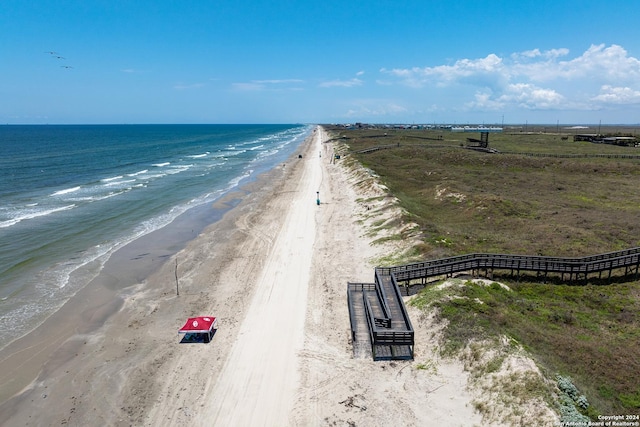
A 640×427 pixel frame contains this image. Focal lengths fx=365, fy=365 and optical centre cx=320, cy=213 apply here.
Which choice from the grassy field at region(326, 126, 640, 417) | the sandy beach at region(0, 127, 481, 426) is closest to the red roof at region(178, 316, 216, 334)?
the sandy beach at region(0, 127, 481, 426)

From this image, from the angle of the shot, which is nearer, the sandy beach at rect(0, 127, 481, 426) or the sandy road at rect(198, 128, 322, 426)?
the sandy beach at rect(0, 127, 481, 426)

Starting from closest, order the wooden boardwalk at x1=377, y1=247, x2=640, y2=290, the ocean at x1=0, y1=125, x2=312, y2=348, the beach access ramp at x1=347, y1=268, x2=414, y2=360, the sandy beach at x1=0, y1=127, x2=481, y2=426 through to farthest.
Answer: the sandy beach at x1=0, y1=127, x2=481, y2=426 < the beach access ramp at x1=347, y1=268, x2=414, y2=360 < the wooden boardwalk at x1=377, y1=247, x2=640, y2=290 < the ocean at x1=0, y1=125, x2=312, y2=348

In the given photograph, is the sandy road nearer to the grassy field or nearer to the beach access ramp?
the beach access ramp

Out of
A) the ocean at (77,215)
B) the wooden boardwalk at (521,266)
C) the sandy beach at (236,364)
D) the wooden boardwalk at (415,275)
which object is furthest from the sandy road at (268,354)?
the ocean at (77,215)

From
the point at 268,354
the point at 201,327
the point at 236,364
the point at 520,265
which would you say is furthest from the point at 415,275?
the point at 201,327

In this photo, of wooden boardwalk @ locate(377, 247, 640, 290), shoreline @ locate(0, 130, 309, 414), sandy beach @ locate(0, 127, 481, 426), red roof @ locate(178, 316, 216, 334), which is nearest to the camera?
sandy beach @ locate(0, 127, 481, 426)

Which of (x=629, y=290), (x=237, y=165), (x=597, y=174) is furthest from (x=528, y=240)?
(x=237, y=165)

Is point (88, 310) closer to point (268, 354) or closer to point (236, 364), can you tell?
point (236, 364)
